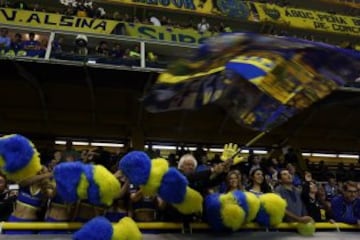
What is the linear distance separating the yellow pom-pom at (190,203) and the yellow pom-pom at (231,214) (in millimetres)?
267

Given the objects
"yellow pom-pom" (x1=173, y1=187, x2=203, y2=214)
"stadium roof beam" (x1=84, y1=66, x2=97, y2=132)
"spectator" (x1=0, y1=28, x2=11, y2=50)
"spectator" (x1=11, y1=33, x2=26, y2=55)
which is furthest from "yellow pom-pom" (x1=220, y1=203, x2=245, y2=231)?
"spectator" (x1=0, y1=28, x2=11, y2=50)

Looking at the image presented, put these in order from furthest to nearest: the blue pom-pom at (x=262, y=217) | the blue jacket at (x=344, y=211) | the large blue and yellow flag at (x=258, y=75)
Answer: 1. the blue jacket at (x=344, y=211)
2. the blue pom-pom at (x=262, y=217)
3. the large blue and yellow flag at (x=258, y=75)

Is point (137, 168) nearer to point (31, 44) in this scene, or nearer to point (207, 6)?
point (31, 44)

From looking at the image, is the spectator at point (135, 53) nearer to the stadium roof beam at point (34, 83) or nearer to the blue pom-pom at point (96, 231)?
the stadium roof beam at point (34, 83)

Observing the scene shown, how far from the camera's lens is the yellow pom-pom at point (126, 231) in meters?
4.12

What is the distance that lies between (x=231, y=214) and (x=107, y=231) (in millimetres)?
1369

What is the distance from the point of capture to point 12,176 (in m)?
4.27

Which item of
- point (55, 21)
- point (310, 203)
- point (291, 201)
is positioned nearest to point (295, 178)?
point (310, 203)

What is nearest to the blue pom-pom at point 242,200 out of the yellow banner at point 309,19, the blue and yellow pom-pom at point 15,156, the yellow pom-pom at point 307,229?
the yellow pom-pom at point 307,229

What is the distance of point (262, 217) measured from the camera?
511 centimetres

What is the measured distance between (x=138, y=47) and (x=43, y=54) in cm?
253

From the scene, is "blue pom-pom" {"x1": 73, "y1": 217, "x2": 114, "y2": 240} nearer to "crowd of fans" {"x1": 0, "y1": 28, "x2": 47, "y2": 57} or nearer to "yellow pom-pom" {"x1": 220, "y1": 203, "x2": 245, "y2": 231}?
"yellow pom-pom" {"x1": 220, "y1": 203, "x2": 245, "y2": 231}

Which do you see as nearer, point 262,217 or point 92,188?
point 92,188

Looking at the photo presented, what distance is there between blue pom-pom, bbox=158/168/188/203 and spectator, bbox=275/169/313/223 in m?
1.63
